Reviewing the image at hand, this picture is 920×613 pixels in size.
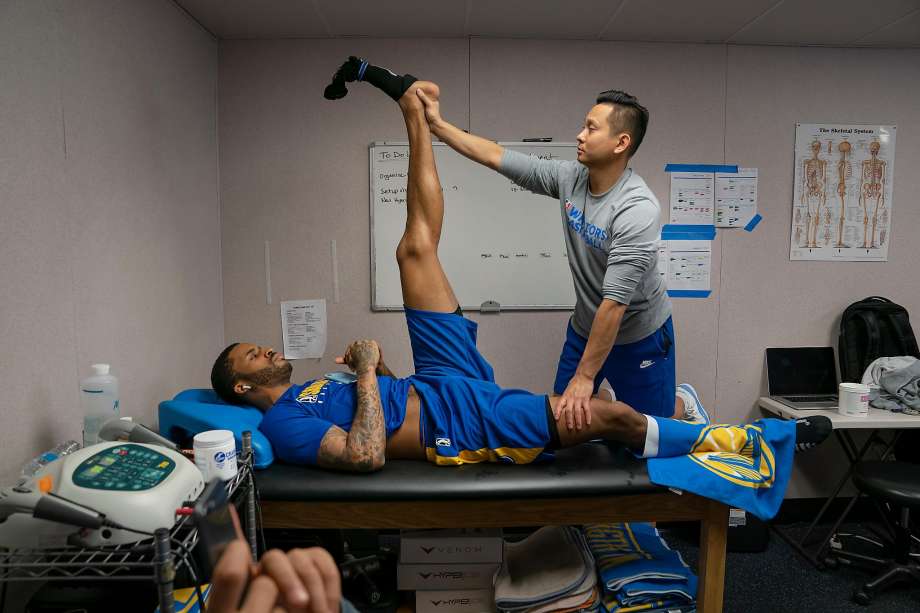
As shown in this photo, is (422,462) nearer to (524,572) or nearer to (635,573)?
(524,572)

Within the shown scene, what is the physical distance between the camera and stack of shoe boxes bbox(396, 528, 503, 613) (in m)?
1.72

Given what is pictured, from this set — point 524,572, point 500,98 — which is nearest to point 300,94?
point 500,98

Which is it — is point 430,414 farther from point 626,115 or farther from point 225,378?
point 626,115

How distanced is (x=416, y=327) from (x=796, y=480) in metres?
2.13

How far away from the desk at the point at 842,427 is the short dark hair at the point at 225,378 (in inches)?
84.4

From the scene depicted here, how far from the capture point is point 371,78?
76.0 inches

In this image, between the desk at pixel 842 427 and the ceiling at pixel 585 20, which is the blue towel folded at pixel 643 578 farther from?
the ceiling at pixel 585 20

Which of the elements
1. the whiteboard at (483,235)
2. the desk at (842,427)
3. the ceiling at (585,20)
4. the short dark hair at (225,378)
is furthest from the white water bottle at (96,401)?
the desk at (842,427)

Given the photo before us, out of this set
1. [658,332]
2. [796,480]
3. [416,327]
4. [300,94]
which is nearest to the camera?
[416,327]

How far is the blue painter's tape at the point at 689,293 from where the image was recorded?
104 inches

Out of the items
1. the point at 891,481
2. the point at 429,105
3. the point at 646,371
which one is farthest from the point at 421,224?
the point at 891,481

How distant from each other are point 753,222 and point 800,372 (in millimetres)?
751

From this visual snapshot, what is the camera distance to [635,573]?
1.63 meters

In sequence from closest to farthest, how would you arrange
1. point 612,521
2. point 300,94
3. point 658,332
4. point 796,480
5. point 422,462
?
point 612,521 < point 422,462 < point 658,332 < point 300,94 < point 796,480
